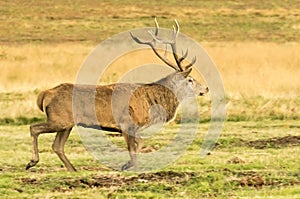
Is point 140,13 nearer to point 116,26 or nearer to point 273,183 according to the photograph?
point 116,26

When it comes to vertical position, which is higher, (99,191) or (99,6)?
(99,6)

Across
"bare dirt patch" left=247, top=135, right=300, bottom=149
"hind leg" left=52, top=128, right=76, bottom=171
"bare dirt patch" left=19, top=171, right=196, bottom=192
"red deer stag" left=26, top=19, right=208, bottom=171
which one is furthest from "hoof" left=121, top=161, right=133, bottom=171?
"bare dirt patch" left=247, top=135, right=300, bottom=149

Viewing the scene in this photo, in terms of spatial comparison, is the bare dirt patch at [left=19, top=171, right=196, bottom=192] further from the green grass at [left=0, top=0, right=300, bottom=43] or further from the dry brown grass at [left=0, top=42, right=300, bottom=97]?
the green grass at [left=0, top=0, right=300, bottom=43]

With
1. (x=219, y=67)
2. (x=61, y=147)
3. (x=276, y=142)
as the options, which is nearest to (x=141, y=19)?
(x=219, y=67)

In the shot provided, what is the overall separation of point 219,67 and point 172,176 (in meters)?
18.7

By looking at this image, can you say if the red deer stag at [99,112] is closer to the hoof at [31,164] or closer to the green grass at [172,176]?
the hoof at [31,164]

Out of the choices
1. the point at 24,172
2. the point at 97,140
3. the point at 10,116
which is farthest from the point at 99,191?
the point at 10,116

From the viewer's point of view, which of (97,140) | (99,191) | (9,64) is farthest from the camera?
(9,64)

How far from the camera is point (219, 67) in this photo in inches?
1252

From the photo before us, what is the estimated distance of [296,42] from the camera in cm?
4534

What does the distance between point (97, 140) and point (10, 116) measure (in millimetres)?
4556

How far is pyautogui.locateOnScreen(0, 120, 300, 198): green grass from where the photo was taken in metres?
12.2

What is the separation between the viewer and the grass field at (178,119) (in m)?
12.6

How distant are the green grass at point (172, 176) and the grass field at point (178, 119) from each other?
0.6 inches
